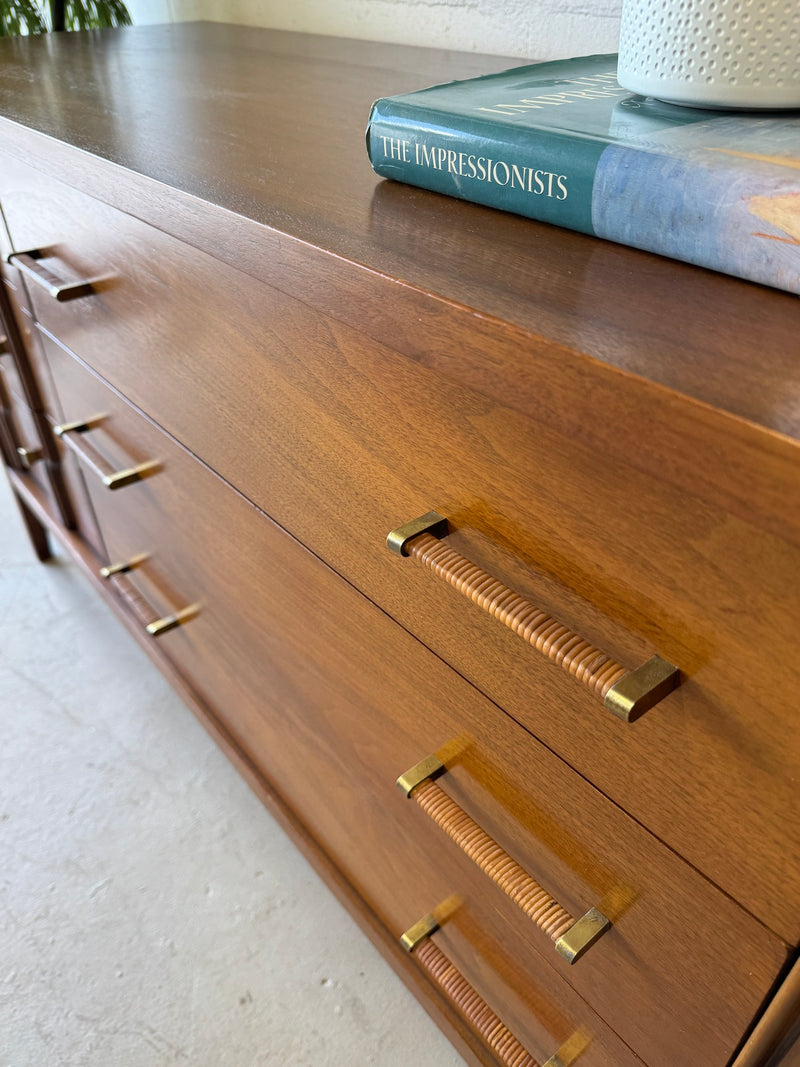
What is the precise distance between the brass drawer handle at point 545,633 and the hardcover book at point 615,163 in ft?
0.55

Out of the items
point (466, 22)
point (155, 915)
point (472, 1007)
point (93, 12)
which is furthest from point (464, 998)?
point (93, 12)

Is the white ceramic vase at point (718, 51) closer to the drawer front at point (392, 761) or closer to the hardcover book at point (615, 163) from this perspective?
the hardcover book at point (615, 163)

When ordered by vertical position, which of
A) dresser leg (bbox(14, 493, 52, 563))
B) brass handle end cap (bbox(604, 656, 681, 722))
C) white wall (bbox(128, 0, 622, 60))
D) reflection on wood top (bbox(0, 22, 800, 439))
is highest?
white wall (bbox(128, 0, 622, 60))

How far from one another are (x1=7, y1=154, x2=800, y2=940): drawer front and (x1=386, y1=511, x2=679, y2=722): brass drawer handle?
0.05ft

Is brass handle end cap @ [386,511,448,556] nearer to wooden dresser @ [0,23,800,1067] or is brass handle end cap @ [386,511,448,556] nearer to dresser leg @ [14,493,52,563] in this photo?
wooden dresser @ [0,23,800,1067]

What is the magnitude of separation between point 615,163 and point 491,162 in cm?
8

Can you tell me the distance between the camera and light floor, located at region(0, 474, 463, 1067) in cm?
79

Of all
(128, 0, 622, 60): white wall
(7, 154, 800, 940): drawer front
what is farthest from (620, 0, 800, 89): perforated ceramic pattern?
(128, 0, 622, 60): white wall

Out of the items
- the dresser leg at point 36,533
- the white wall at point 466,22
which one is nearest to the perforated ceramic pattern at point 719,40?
the white wall at point 466,22

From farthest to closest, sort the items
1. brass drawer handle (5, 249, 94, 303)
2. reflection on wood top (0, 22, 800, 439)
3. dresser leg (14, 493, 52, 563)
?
dresser leg (14, 493, 52, 563) → brass drawer handle (5, 249, 94, 303) → reflection on wood top (0, 22, 800, 439)

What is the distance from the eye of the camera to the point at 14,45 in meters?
1.04

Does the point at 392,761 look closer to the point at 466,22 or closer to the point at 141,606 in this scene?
the point at 141,606

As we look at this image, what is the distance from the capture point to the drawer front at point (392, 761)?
41 cm

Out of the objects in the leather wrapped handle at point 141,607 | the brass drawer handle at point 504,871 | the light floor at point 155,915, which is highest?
the brass drawer handle at point 504,871
